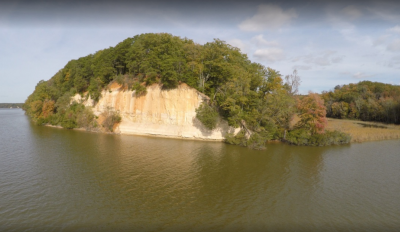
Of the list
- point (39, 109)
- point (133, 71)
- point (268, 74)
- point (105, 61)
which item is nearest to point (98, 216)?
point (268, 74)

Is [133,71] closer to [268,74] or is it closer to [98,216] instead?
[268,74]

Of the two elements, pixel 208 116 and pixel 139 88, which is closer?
pixel 208 116

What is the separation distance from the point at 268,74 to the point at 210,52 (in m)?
9.90

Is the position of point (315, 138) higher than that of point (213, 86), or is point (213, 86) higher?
point (213, 86)

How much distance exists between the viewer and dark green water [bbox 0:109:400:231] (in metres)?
11.8

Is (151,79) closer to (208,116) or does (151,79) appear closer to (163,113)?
(163,113)

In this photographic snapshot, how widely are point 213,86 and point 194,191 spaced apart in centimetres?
2571

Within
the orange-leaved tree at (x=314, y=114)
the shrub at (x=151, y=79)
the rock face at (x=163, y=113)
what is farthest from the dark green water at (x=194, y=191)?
the shrub at (x=151, y=79)

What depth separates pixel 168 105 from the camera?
3866 centimetres

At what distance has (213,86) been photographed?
38.8 m

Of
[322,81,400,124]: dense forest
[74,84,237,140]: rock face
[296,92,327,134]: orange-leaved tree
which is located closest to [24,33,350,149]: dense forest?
[296,92,327,134]: orange-leaved tree

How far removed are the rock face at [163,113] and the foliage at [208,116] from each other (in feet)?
5.27

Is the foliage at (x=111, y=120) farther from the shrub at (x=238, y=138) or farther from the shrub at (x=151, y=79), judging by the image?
the shrub at (x=238, y=138)

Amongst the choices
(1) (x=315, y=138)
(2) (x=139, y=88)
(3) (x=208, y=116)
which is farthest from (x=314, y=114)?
(2) (x=139, y=88)
